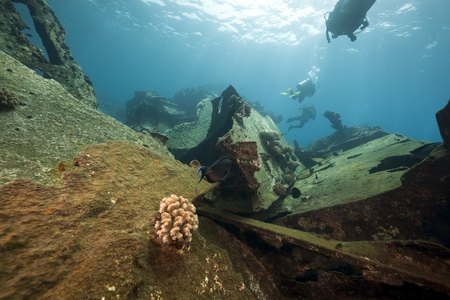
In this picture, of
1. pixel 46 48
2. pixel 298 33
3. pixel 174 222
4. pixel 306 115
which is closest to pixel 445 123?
pixel 174 222

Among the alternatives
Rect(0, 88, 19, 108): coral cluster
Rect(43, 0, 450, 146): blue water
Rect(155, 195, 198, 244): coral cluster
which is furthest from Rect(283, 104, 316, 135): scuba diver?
Rect(0, 88, 19, 108): coral cluster

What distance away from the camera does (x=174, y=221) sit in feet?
8.14

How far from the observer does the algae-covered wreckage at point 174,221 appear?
1.77 metres

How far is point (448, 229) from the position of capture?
3.34 metres

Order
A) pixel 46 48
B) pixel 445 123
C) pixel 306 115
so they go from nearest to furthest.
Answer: pixel 445 123
pixel 46 48
pixel 306 115

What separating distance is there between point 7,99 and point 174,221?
399 cm

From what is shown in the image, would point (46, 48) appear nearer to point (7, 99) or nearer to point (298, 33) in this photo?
point (7, 99)

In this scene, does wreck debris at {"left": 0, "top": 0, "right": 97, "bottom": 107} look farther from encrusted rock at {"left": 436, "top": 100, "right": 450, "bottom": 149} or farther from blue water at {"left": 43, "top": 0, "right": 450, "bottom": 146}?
blue water at {"left": 43, "top": 0, "right": 450, "bottom": 146}

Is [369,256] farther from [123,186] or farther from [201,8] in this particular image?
[201,8]

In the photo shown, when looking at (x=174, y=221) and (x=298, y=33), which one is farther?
(x=298, y=33)

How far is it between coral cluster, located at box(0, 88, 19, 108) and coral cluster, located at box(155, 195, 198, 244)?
3.54m

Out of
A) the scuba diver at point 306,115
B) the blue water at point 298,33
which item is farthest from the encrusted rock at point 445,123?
the blue water at point 298,33

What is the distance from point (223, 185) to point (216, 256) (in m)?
2.22

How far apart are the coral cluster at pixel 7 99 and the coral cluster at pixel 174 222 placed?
3542mm
